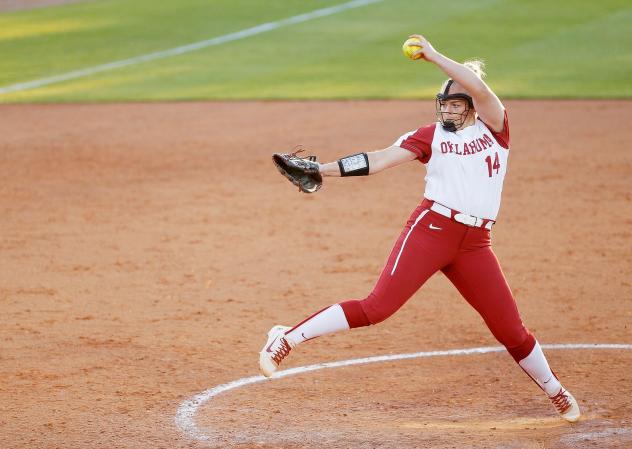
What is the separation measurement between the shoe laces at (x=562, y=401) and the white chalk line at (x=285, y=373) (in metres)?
1.35

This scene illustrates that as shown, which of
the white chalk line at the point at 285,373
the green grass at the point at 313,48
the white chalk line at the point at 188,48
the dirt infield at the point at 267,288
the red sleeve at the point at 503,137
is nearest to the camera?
the red sleeve at the point at 503,137

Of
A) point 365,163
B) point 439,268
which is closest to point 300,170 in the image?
point 365,163

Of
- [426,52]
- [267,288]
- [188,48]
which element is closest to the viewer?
[426,52]

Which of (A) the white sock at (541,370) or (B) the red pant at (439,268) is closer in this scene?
(B) the red pant at (439,268)

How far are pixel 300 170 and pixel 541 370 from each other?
175 cm

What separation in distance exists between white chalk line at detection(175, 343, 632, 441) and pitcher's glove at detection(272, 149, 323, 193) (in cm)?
146

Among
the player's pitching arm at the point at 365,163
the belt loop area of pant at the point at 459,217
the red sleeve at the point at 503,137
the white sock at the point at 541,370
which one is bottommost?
the white sock at the point at 541,370

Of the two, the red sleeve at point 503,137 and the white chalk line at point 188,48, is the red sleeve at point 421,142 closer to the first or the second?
the red sleeve at point 503,137

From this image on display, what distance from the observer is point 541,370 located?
20.2 ft

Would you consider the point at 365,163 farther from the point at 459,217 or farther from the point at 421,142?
the point at 459,217

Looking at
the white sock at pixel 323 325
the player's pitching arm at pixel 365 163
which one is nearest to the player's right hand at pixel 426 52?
the player's pitching arm at pixel 365 163

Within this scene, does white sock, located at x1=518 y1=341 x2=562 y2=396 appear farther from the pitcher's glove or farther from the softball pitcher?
the pitcher's glove

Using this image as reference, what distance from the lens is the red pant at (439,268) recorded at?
5.94 m

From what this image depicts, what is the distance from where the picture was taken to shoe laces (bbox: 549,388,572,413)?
6.14m
